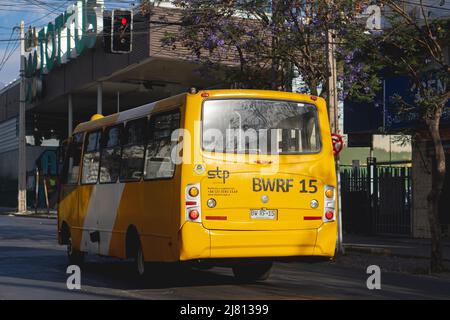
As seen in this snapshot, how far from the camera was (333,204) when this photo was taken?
12422 mm

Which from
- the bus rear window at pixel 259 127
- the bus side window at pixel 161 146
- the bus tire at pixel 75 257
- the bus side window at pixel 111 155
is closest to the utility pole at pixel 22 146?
the bus tire at pixel 75 257

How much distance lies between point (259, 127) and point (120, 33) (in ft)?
34.5

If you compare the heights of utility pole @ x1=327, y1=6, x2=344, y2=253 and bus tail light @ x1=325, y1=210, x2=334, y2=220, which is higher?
utility pole @ x1=327, y1=6, x2=344, y2=253

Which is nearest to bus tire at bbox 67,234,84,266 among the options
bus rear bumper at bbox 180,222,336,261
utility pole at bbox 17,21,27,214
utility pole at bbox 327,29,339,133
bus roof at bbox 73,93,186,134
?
bus roof at bbox 73,93,186,134

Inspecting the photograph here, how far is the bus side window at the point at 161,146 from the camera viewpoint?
476 inches

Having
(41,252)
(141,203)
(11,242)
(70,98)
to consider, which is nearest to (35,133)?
(70,98)

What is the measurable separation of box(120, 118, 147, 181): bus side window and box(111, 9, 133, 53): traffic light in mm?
8243

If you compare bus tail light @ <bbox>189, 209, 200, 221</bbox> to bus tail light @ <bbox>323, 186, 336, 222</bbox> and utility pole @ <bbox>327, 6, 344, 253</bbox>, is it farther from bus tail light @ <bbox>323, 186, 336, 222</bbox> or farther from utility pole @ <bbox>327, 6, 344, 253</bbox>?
utility pole @ <bbox>327, 6, 344, 253</bbox>

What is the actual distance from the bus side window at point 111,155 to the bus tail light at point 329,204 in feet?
12.2

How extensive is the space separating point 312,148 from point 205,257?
7.98 feet

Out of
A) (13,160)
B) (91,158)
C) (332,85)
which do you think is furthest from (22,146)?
(91,158)

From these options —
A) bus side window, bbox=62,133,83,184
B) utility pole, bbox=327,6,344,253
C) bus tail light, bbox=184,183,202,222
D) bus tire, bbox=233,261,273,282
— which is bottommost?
bus tire, bbox=233,261,273,282

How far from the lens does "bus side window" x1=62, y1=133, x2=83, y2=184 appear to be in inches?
635

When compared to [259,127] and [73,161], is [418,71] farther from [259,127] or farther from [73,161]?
[73,161]
